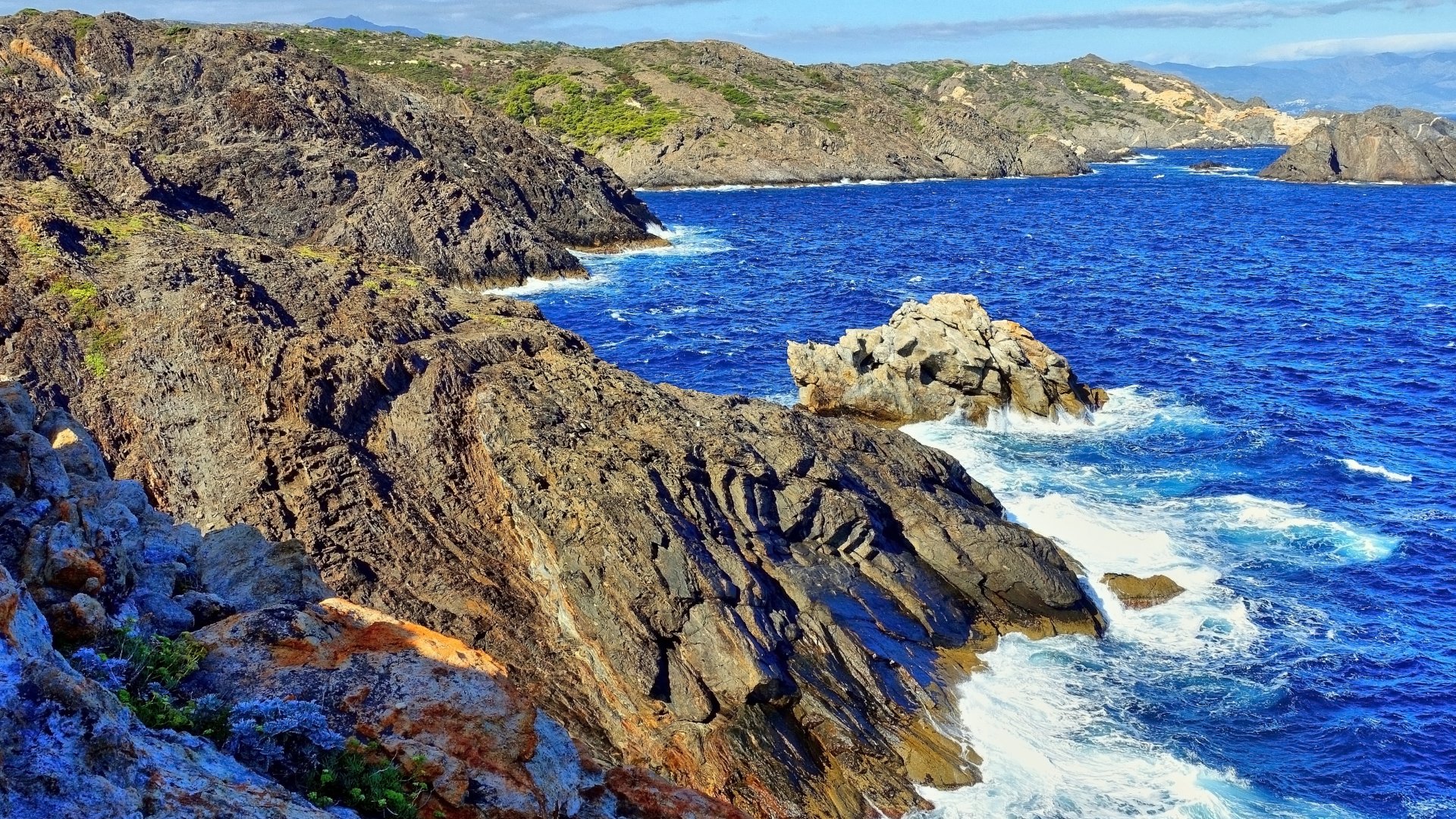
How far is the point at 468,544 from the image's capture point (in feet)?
78.3

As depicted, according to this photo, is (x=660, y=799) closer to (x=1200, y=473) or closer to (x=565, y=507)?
(x=565, y=507)

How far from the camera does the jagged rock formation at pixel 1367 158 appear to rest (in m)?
155

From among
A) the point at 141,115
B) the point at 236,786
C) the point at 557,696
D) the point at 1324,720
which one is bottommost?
the point at 1324,720

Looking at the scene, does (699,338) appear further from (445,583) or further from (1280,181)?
(1280,181)

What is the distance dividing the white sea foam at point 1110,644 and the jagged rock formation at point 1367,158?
134060 mm

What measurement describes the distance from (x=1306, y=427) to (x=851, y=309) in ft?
93.0

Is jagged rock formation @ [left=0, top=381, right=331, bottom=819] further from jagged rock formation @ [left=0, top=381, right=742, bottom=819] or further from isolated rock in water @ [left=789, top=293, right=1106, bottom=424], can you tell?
isolated rock in water @ [left=789, top=293, right=1106, bottom=424]

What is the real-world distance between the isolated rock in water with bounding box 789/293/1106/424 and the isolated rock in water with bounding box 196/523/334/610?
31.4 meters

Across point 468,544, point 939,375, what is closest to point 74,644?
point 468,544

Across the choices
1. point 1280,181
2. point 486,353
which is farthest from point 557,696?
point 1280,181

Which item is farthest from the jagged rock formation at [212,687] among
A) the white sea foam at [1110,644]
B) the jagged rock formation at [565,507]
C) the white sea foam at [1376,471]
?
the white sea foam at [1376,471]

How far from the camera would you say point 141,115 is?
74.0 meters

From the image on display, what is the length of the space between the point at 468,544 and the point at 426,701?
11932mm

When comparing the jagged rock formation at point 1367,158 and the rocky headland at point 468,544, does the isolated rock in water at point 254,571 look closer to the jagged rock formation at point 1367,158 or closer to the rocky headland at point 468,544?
the rocky headland at point 468,544
